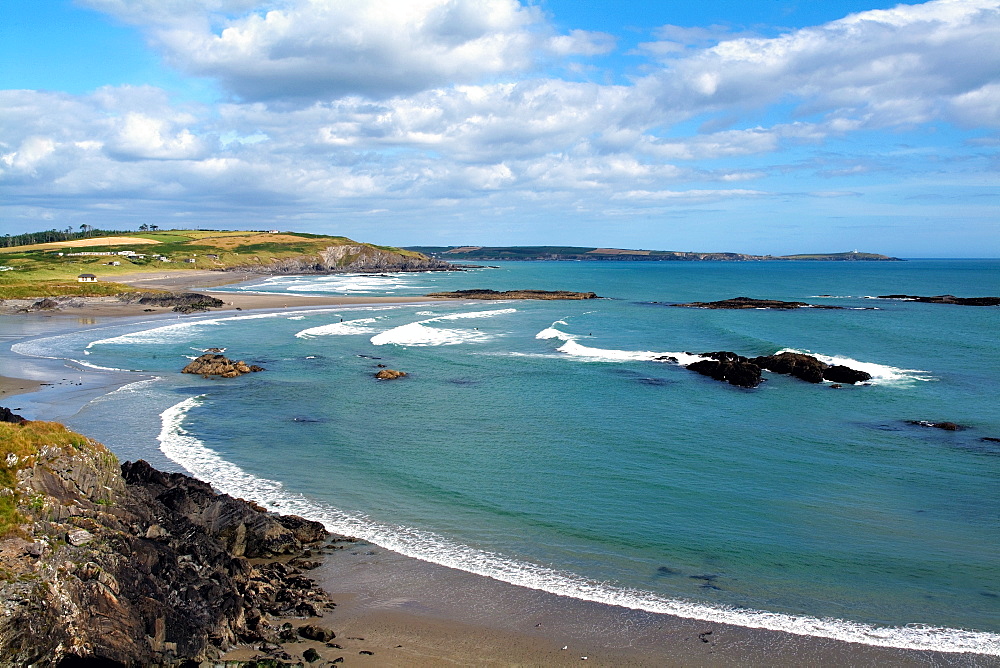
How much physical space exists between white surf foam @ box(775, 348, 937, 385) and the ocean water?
0.85 feet

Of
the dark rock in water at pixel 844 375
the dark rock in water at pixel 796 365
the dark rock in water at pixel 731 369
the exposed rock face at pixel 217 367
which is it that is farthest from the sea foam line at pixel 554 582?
the dark rock in water at pixel 796 365

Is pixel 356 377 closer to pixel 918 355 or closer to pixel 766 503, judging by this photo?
pixel 766 503

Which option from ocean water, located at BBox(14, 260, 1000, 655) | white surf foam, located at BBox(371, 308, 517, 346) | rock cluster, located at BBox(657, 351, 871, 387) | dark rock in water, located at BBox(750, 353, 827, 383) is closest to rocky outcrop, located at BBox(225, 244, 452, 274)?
white surf foam, located at BBox(371, 308, 517, 346)

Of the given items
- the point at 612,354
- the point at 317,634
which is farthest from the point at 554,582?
the point at 612,354

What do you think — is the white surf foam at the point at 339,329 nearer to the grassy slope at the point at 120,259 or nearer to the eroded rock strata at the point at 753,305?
the grassy slope at the point at 120,259

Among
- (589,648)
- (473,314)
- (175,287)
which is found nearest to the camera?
(589,648)

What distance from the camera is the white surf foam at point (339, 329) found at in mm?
54322

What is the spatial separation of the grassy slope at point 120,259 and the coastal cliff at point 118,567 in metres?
79.8

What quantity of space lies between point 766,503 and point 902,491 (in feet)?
14.6

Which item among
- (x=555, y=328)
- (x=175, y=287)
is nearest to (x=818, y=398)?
(x=555, y=328)

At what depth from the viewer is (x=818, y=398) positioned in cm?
3231

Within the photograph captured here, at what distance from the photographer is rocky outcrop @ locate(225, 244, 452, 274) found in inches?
6427

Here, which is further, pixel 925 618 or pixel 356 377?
pixel 356 377

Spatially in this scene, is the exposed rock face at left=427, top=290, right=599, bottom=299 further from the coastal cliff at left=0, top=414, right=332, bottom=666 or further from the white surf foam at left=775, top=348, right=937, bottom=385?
→ the coastal cliff at left=0, top=414, right=332, bottom=666
